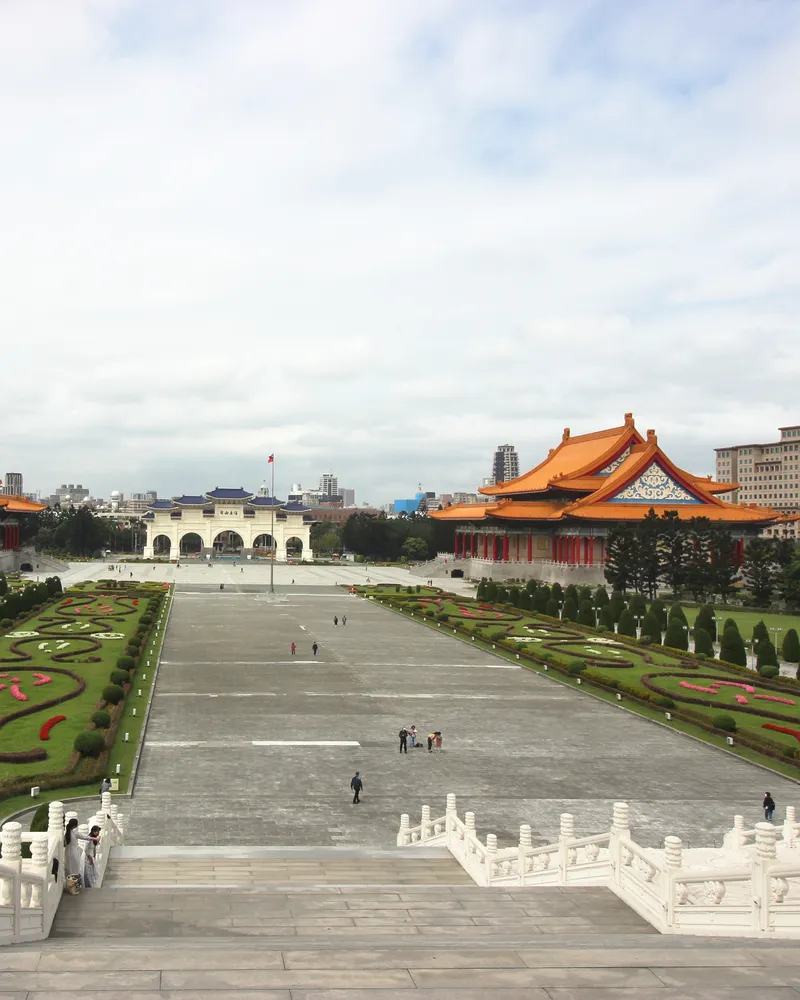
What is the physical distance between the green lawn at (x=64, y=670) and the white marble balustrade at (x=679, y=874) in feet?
37.7

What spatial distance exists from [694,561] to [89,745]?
155 ft

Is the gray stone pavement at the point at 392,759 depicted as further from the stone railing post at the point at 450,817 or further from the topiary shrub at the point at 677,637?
the topiary shrub at the point at 677,637

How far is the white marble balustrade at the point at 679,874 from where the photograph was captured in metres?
11.8

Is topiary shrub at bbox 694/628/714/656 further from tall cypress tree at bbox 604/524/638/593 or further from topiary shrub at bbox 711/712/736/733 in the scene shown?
tall cypress tree at bbox 604/524/638/593

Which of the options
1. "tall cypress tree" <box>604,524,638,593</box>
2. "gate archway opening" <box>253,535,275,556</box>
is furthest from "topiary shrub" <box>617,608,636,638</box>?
"gate archway opening" <box>253,535,275,556</box>

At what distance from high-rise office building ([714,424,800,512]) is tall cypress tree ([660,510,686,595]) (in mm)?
110076

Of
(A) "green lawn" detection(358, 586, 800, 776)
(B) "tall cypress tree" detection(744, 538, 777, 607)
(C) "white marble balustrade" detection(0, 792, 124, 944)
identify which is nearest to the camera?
(C) "white marble balustrade" detection(0, 792, 124, 944)

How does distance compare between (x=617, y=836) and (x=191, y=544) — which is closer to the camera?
(x=617, y=836)

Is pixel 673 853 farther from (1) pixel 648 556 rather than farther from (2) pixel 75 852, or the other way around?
(1) pixel 648 556

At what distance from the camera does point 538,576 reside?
8500cm

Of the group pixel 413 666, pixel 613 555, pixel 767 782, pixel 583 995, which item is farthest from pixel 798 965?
pixel 613 555

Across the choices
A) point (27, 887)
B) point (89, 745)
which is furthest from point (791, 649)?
point (27, 887)

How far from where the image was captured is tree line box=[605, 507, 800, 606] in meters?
60.3

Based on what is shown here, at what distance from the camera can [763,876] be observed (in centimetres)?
1177
